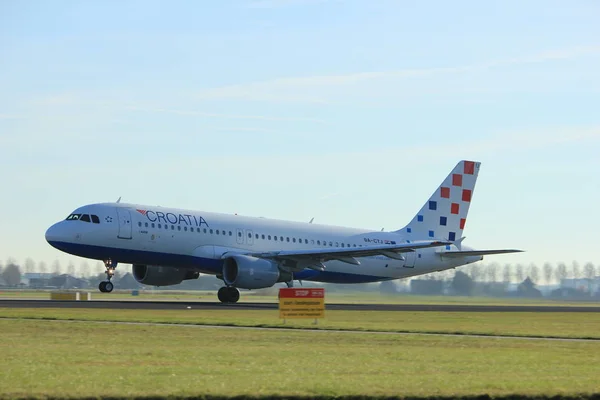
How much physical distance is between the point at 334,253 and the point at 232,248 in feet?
18.8

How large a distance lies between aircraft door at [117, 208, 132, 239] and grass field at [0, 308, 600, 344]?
376 inches

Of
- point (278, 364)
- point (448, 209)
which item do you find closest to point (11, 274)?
point (448, 209)

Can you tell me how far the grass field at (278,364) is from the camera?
18.1 metres

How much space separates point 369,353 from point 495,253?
38684mm

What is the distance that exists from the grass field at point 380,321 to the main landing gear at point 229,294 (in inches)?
431

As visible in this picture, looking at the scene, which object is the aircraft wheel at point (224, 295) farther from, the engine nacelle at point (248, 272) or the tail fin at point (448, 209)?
the tail fin at point (448, 209)

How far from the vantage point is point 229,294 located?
57.2 m

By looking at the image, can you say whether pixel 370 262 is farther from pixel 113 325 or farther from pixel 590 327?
pixel 113 325

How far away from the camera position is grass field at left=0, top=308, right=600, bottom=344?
35.2m

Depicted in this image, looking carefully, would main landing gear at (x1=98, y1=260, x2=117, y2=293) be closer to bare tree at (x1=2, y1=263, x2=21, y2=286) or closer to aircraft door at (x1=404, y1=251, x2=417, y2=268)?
aircraft door at (x1=404, y1=251, x2=417, y2=268)

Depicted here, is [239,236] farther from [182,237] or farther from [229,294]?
[182,237]

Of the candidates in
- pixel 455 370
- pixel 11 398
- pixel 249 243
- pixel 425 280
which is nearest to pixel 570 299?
pixel 425 280

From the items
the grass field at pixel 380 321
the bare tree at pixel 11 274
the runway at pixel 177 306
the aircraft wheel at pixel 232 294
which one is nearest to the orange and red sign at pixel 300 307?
the grass field at pixel 380 321

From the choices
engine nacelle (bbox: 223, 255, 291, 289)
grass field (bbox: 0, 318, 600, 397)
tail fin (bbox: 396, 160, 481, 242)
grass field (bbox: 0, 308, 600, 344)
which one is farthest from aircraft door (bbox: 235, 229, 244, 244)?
grass field (bbox: 0, 318, 600, 397)
